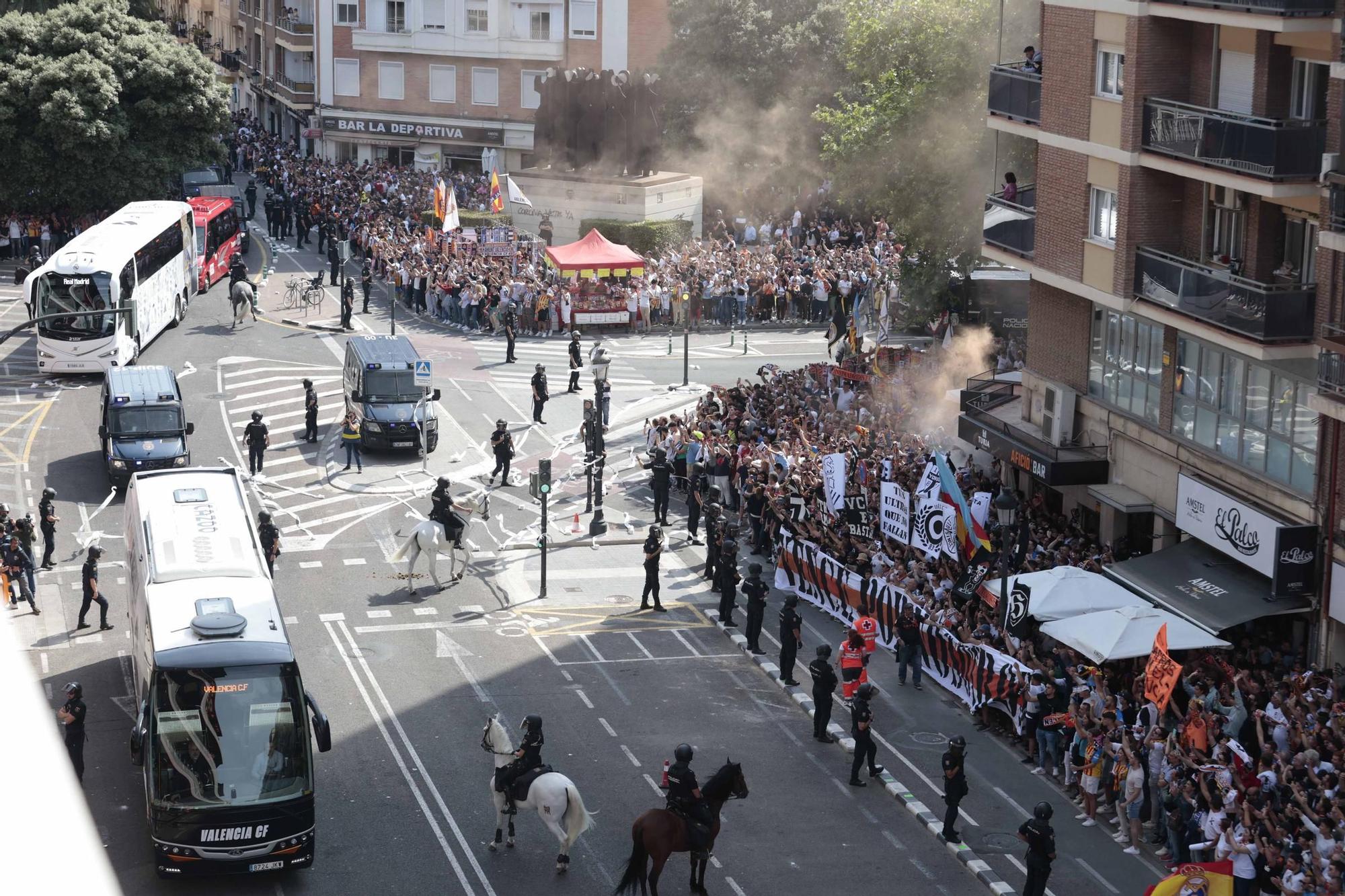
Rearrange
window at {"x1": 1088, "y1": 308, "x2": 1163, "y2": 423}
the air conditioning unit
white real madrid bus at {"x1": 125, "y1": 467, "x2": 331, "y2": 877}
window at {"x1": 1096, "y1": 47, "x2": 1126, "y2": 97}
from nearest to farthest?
white real madrid bus at {"x1": 125, "y1": 467, "x2": 331, "y2": 877} → window at {"x1": 1096, "y1": 47, "x2": 1126, "y2": 97} → window at {"x1": 1088, "y1": 308, "x2": 1163, "y2": 423} → the air conditioning unit

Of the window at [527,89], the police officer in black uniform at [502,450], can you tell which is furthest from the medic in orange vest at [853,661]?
the window at [527,89]

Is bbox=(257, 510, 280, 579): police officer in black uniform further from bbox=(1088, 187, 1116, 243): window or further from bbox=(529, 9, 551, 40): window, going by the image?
bbox=(529, 9, 551, 40): window

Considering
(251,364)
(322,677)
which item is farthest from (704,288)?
(322,677)

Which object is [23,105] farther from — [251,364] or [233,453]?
[233,453]

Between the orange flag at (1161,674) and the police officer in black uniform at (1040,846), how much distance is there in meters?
3.23

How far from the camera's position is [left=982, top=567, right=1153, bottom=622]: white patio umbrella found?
28328mm

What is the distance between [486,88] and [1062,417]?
5822cm

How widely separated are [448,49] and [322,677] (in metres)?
62.1

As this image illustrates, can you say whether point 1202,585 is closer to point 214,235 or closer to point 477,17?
point 214,235

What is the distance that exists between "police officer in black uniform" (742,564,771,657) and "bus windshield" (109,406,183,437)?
15743 millimetres

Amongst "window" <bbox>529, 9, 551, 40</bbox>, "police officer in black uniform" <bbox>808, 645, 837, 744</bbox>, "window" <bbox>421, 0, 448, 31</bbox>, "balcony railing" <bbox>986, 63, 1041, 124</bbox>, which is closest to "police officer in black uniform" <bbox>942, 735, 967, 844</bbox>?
"police officer in black uniform" <bbox>808, 645, 837, 744</bbox>

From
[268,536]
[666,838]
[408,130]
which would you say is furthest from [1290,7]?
[408,130]

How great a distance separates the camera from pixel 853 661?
2883 centimetres

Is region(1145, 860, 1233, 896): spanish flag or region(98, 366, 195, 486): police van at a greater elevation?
region(98, 366, 195, 486): police van
